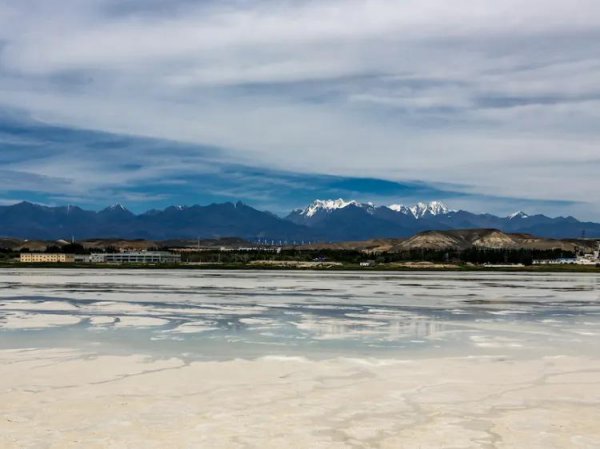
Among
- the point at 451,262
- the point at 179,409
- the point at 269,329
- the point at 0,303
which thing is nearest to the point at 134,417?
the point at 179,409

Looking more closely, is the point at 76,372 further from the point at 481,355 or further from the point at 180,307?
A: the point at 180,307

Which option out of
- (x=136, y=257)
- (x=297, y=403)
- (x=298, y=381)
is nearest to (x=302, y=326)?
(x=298, y=381)

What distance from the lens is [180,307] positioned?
31047mm

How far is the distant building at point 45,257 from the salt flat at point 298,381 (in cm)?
14861

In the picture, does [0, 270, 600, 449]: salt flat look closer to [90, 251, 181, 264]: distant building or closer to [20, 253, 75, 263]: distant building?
[20, 253, 75, 263]: distant building

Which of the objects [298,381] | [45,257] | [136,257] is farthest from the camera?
[136,257]

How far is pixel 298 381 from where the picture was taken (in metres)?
13.9

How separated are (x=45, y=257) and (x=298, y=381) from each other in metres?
169

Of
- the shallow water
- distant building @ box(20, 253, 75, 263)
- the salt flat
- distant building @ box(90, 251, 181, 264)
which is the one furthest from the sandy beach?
distant building @ box(90, 251, 181, 264)

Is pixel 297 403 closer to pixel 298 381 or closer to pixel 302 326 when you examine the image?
pixel 298 381

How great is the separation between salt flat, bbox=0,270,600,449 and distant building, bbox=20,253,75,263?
488ft

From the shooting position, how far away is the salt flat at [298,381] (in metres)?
10.0

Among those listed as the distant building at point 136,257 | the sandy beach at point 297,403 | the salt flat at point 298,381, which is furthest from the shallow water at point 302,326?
the distant building at point 136,257

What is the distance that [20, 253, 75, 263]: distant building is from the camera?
166m
